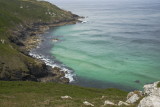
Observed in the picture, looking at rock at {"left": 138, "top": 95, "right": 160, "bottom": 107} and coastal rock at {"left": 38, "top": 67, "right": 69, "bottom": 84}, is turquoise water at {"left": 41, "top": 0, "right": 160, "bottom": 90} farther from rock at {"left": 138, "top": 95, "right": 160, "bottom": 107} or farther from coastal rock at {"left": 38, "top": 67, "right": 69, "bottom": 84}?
rock at {"left": 138, "top": 95, "right": 160, "bottom": 107}

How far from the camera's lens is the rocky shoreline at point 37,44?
72.4m

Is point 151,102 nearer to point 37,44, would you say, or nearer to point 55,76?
point 55,76

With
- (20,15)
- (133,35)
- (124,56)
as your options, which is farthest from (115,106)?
(20,15)

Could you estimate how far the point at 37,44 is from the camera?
391 ft

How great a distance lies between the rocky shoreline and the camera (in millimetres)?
72438

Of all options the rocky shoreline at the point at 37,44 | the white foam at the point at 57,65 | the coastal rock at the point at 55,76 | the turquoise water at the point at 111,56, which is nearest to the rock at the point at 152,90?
the turquoise water at the point at 111,56

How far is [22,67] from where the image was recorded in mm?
68188

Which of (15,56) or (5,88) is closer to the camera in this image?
(5,88)

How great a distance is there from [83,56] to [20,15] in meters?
97.3

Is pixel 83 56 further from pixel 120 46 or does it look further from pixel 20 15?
pixel 20 15

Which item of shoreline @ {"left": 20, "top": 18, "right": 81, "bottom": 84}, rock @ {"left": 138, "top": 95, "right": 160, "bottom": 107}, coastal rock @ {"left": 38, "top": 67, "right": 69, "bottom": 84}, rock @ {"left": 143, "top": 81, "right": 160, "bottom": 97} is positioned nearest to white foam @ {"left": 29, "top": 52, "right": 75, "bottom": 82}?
shoreline @ {"left": 20, "top": 18, "right": 81, "bottom": 84}

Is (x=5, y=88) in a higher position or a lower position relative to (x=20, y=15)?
lower

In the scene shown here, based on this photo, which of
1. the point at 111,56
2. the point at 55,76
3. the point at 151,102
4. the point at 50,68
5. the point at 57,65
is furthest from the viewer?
the point at 111,56

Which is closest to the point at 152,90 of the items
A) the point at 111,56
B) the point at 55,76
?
the point at 55,76
